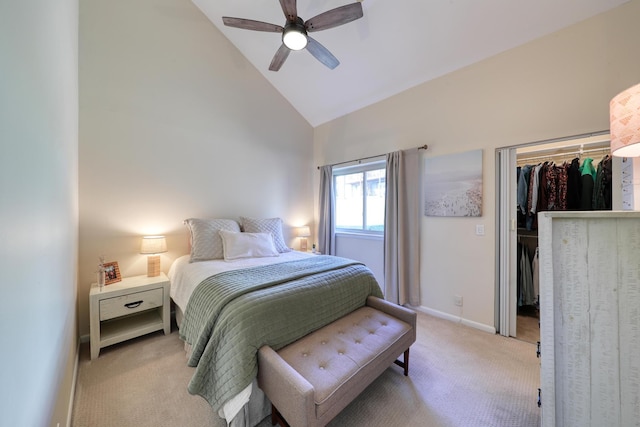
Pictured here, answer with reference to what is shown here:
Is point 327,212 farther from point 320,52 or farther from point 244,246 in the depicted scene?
point 320,52

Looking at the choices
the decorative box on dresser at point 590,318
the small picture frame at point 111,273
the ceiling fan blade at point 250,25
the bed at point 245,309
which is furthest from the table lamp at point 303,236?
the decorative box on dresser at point 590,318

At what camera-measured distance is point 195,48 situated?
2.83m

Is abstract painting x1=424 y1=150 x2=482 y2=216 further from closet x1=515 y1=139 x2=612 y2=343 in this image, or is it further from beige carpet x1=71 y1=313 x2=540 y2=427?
beige carpet x1=71 y1=313 x2=540 y2=427

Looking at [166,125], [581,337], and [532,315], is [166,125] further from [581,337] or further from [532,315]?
[532,315]

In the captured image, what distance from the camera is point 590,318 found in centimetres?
84

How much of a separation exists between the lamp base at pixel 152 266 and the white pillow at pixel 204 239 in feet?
1.14

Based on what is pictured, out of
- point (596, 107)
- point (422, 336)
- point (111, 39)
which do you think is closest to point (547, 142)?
point (596, 107)

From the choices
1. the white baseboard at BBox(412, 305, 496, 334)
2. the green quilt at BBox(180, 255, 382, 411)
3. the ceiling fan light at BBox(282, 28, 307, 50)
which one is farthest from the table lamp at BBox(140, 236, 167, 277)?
the white baseboard at BBox(412, 305, 496, 334)

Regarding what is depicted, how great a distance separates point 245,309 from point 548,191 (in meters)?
3.14

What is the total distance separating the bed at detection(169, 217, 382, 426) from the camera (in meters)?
1.23

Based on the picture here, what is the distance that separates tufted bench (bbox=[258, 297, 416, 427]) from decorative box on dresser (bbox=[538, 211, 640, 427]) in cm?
79

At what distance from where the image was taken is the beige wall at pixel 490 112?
176cm

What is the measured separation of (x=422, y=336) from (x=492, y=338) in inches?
26.0

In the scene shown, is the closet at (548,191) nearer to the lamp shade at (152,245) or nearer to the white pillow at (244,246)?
the white pillow at (244,246)
